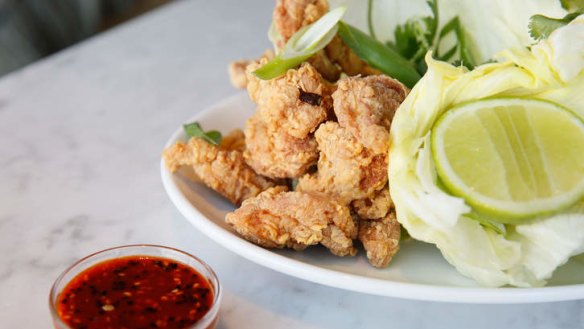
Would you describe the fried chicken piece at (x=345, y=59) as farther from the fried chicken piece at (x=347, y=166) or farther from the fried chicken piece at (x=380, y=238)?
the fried chicken piece at (x=380, y=238)

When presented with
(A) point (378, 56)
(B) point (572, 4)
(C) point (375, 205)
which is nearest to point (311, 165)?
(C) point (375, 205)

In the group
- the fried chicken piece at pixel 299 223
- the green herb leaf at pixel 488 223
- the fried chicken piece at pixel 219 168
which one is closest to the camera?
the green herb leaf at pixel 488 223

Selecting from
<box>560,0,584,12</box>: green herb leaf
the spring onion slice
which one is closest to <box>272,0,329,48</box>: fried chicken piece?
the spring onion slice

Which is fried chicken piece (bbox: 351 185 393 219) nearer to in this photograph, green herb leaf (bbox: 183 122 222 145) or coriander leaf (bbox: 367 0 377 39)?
green herb leaf (bbox: 183 122 222 145)

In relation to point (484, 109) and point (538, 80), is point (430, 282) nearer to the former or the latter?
point (484, 109)

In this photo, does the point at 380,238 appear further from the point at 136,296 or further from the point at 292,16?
the point at 292,16

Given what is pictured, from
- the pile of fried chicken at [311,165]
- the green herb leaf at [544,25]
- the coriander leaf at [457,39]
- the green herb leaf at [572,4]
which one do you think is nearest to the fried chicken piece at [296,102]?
the pile of fried chicken at [311,165]
